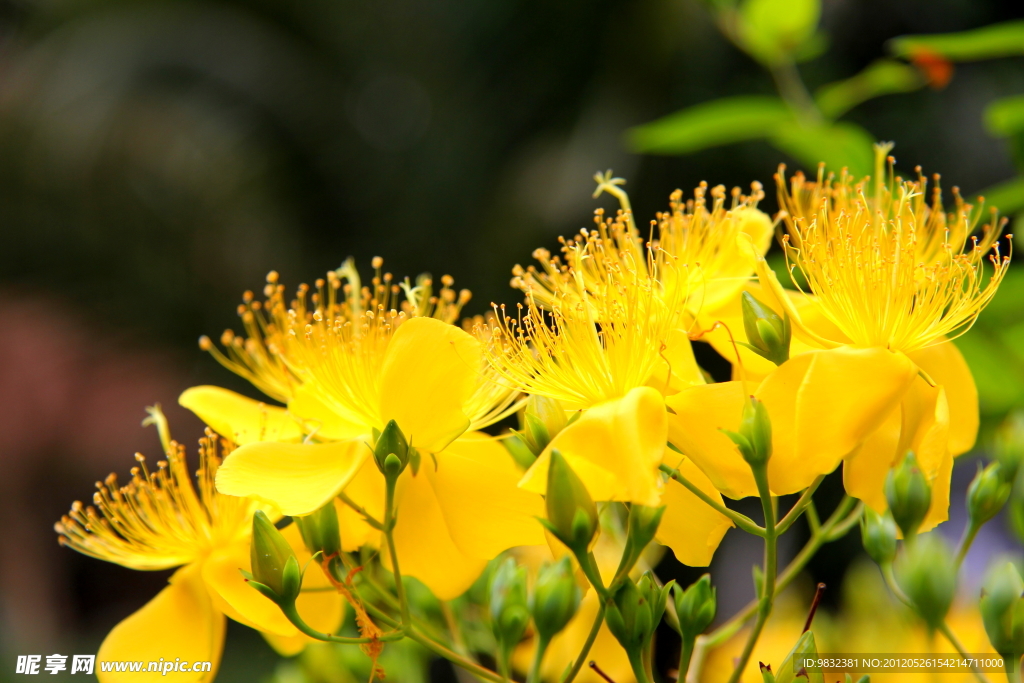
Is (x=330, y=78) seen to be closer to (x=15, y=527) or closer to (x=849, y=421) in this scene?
(x=15, y=527)

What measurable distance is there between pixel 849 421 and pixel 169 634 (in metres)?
0.74

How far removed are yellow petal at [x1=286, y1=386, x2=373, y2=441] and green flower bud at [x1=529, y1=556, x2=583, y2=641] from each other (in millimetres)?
263

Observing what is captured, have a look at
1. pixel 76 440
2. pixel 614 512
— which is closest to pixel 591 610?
pixel 614 512

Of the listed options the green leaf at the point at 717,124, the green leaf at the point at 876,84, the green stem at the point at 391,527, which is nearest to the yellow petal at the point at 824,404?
the green stem at the point at 391,527

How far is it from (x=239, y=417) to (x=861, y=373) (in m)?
0.67

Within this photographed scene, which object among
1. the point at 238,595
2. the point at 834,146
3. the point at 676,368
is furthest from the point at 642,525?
the point at 834,146

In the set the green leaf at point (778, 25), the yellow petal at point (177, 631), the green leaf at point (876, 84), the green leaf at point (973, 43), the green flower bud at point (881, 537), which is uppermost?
the green leaf at point (778, 25)

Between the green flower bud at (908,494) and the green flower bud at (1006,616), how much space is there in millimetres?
87

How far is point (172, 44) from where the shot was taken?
669cm

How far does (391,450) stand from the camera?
31.9 inches

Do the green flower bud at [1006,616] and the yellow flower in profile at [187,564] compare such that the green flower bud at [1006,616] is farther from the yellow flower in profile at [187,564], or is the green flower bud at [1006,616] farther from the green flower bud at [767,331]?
the yellow flower in profile at [187,564]

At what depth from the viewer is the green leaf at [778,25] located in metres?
1.37

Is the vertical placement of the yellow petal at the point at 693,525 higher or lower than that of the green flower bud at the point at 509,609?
higher

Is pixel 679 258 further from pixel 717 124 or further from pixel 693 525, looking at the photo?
pixel 717 124
